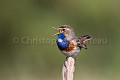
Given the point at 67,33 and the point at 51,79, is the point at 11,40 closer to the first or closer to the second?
the point at 51,79

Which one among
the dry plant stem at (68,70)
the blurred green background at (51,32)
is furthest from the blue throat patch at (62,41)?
the blurred green background at (51,32)

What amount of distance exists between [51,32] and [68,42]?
6.03m

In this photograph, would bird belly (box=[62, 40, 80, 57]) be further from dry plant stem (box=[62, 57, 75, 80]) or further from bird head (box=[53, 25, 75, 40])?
dry plant stem (box=[62, 57, 75, 80])

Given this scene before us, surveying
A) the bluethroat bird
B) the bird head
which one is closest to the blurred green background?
the bluethroat bird

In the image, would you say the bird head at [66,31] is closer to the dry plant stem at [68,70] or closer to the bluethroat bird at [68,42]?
the bluethroat bird at [68,42]

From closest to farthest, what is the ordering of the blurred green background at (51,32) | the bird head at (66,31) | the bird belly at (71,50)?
the bird head at (66,31) < the bird belly at (71,50) < the blurred green background at (51,32)

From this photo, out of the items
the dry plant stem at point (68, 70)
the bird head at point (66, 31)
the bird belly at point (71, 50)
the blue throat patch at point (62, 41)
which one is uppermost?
the bird head at point (66, 31)

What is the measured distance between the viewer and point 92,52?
14031 mm

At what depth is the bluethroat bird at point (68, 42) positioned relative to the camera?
8133 mm

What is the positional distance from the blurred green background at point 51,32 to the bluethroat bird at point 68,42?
4.42 meters

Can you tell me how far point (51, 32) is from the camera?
1439cm

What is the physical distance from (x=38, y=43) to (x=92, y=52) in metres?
1.54

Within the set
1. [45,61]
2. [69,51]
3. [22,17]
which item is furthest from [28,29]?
[69,51]

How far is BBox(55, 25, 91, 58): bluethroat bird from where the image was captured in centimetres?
813
